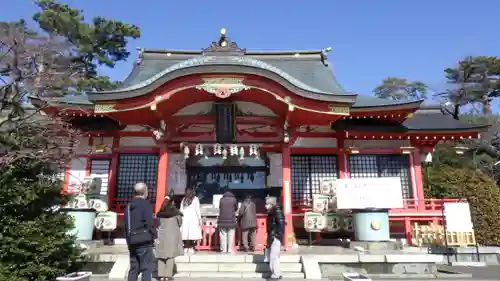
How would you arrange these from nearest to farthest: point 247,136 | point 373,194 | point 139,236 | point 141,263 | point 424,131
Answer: point 139,236 → point 141,263 → point 373,194 → point 247,136 → point 424,131

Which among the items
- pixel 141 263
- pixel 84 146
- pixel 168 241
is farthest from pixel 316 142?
pixel 141 263

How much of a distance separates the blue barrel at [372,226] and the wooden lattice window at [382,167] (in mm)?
3329

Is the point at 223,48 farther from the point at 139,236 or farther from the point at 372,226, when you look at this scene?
the point at 139,236

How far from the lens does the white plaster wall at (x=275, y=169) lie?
11961mm

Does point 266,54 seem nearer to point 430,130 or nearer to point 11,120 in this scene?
point 430,130

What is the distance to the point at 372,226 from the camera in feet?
30.1

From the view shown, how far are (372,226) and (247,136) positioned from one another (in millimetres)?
4830

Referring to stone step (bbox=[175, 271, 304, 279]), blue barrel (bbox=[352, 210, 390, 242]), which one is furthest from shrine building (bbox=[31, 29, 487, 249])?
stone step (bbox=[175, 271, 304, 279])

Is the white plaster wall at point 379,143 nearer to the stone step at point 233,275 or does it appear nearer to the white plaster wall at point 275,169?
the white plaster wall at point 275,169

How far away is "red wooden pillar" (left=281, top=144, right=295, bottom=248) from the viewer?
10.4m

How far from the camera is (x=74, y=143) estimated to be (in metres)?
8.11

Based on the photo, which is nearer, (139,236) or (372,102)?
(139,236)

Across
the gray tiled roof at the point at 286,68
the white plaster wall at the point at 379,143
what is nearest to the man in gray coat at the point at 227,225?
the white plaster wall at the point at 379,143

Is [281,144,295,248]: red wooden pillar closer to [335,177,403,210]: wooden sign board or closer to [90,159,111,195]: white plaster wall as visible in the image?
[335,177,403,210]: wooden sign board
